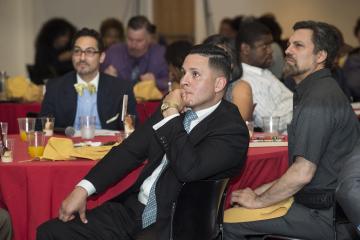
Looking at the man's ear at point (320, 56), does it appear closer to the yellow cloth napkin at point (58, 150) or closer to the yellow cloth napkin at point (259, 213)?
the yellow cloth napkin at point (259, 213)

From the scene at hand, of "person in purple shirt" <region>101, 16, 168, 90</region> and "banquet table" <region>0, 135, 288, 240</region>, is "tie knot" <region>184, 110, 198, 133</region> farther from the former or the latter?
"person in purple shirt" <region>101, 16, 168, 90</region>

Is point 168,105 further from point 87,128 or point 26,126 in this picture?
point 26,126

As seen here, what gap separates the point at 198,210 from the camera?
2.96m

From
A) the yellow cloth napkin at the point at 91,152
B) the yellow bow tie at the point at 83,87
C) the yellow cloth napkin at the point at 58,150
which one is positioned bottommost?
the yellow cloth napkin at the point at 91,152

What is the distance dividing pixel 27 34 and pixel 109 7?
142 cm

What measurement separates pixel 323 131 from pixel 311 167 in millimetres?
170

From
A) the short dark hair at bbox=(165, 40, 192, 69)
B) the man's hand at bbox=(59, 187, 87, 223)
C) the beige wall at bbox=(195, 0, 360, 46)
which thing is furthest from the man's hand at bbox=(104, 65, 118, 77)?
the beige wall at bbox=(195, 0, 360, 46)

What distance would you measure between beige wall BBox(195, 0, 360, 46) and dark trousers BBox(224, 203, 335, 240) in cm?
834

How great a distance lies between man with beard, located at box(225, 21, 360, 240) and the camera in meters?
3.29

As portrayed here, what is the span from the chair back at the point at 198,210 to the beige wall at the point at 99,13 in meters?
7.77

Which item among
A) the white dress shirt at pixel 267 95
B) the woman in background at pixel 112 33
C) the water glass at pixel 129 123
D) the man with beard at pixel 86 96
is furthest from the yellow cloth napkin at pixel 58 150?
the woman in background at pixel 112 33

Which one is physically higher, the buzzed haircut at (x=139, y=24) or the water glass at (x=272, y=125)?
the buzzed haircut at (x=139, y=24)

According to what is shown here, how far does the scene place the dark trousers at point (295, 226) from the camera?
3367 millimetres

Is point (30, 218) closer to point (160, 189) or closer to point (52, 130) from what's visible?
point (160, 189)
